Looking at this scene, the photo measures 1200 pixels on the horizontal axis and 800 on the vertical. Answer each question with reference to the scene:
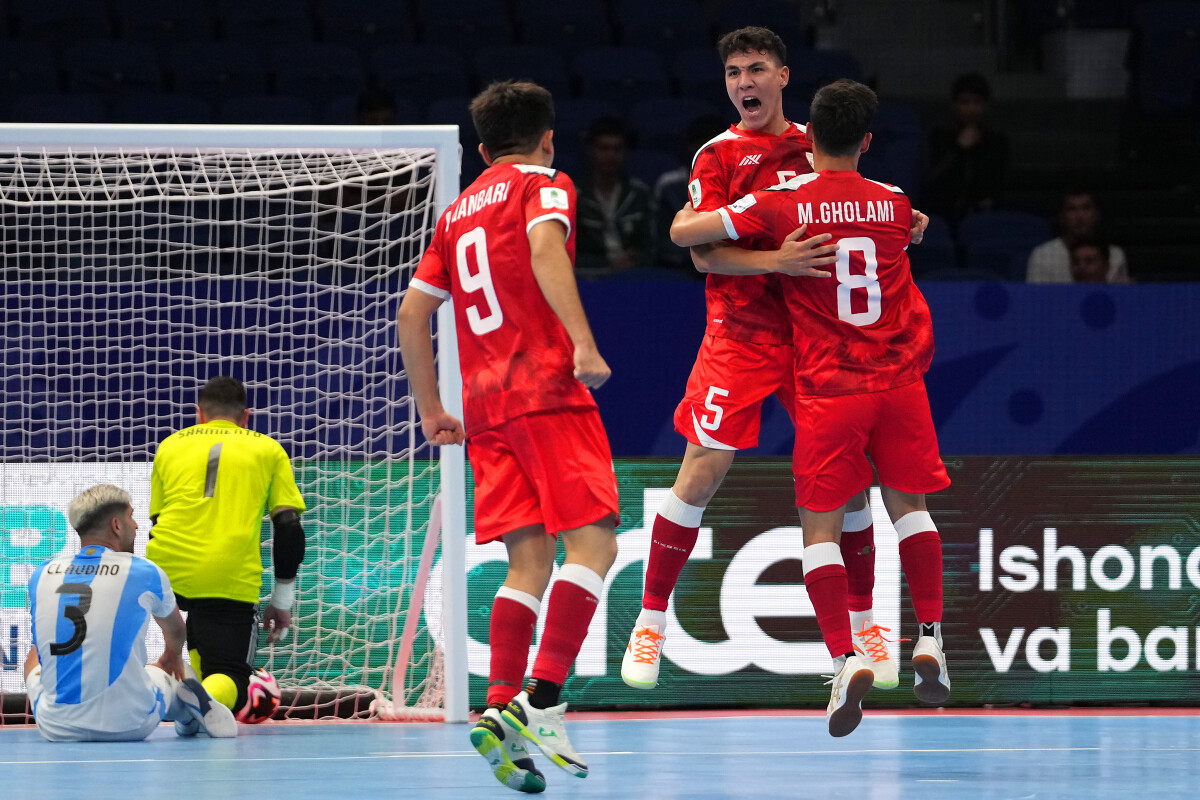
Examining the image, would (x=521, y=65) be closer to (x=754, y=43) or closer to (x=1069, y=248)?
(x=1069, y=248)

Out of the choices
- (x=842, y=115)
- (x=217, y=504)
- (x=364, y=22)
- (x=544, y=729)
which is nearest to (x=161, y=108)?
(x=364, y=22)

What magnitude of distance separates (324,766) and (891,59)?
949 centimetres

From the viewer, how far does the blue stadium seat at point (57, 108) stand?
1059 cm

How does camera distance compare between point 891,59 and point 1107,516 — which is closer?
point 1107,516

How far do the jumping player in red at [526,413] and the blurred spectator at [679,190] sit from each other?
460cm

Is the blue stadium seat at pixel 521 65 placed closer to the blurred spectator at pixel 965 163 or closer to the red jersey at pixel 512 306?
the blurred spectator at pixel 965 163

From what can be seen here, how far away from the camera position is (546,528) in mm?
4777

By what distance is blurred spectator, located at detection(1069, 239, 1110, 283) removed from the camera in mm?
9844

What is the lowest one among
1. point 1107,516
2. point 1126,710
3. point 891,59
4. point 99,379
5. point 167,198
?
point 1126,710

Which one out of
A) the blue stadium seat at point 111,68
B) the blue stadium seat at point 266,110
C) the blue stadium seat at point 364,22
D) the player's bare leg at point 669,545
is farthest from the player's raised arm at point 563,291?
the blue stadium seat at point 364,22

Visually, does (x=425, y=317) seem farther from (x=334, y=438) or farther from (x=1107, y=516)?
(x=1107, y=516)

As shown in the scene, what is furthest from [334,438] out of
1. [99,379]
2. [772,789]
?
[772,789]

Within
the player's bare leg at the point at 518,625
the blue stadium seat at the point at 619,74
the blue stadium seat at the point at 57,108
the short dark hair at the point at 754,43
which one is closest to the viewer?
the player's bare leg at the point at 518,625

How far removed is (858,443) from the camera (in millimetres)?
5359
